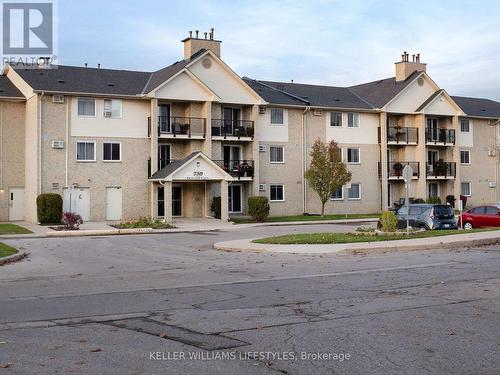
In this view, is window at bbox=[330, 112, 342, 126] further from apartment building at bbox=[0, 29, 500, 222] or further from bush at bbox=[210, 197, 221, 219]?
bush at bbox=[210, 197, 221, 219]

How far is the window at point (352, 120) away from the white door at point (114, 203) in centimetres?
1857

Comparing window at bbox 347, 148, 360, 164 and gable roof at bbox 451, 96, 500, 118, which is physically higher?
gable roof at bbox 451, 96, 500, 118

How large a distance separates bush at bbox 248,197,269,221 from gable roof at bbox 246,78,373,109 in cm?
807

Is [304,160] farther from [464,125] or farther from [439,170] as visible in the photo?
[464,125]

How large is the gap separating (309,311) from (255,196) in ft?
107

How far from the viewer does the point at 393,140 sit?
49.9m

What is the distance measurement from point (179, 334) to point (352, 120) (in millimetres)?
42149

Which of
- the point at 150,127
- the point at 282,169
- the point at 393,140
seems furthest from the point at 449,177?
the point at 150,127

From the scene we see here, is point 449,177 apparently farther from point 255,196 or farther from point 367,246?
point 367,246

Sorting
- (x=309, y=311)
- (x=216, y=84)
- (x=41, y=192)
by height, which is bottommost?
(x=309, y=311)

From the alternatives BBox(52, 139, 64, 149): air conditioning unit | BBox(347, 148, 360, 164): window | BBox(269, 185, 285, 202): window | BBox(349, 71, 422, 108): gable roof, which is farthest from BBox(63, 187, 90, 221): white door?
BBox(349, 71, 422, 108): gable roof

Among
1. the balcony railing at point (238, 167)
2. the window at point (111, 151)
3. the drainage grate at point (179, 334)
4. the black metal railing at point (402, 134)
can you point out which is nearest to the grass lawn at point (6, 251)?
the drainage grate at point (179, 334)

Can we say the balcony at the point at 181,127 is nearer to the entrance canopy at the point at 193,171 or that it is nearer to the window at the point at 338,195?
the entrance canopy at the point at 193,171

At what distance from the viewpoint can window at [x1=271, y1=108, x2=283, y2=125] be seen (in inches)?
1796
